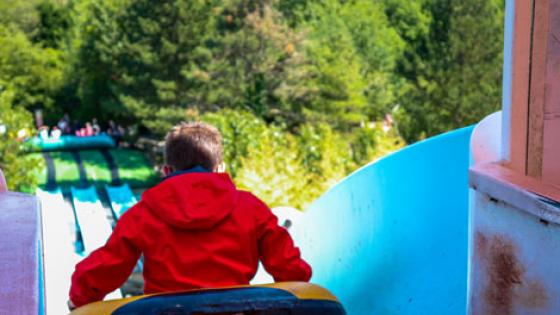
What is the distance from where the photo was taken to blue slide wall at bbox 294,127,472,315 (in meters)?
3.74

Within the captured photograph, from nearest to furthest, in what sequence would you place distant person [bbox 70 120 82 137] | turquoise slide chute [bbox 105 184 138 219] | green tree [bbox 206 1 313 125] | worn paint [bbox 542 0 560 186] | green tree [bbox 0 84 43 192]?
worn paint [bbox 542 0 560 186] < green tree [bbox 0 84 43 192] < turquoise slide chute [bbox 105 184 138 219] < green tree [bbox 206 1 313 125] < distant person [bbox 70 120 82 137]

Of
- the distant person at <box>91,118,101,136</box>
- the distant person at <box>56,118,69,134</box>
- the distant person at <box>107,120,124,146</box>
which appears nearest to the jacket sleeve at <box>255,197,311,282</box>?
the distant person at <box>107,120,124,146</box>

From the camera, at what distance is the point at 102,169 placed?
1275 inches

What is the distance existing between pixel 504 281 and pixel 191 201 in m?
0.76

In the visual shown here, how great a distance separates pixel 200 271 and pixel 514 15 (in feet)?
3.16

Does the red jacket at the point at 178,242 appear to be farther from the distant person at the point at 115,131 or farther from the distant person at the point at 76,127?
the distant person at the point at 76,127

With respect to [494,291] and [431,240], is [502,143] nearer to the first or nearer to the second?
[494,291]

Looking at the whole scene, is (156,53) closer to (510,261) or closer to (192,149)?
(192,149)

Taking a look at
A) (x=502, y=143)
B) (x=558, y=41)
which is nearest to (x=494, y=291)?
(x=502, y=143)

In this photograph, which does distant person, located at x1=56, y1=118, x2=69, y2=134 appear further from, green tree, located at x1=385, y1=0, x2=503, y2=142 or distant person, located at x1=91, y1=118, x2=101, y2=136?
green tree, located at x1=385, y1=0, x2=503, y2=142

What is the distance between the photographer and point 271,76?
102 feet

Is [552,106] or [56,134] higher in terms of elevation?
[552,106]

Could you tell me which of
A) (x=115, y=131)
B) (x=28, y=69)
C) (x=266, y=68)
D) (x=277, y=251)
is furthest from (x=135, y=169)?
(x=277, y=251)

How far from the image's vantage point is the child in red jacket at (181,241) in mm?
2107
